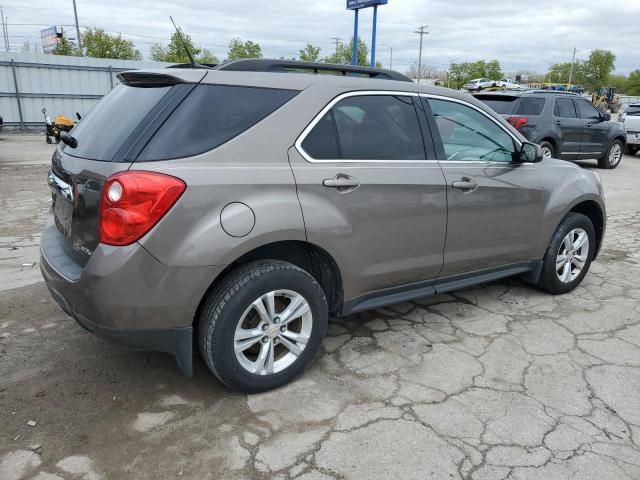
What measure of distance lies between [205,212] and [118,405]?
3.80 ft

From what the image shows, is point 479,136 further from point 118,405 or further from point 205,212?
point 118,405

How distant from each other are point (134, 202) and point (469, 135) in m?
2.44

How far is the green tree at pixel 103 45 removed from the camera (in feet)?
137

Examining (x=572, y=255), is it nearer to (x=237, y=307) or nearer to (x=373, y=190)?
(x=373, y=190)

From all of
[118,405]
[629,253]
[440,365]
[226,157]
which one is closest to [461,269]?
[440,365]

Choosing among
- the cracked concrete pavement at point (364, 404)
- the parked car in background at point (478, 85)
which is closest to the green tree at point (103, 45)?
the parked car in background at point (478, 85)

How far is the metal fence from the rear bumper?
1890 cm

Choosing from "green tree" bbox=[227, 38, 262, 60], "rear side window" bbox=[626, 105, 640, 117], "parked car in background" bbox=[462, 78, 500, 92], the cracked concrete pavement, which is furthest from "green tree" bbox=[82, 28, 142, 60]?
the cracked concrete pavement

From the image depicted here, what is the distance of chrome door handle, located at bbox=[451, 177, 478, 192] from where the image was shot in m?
3.54

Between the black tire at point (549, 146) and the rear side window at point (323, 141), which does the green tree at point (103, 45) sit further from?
the rear side window at point (323, 141)

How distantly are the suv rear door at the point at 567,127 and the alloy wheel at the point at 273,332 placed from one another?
34.8ft

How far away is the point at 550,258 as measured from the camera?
4.37 m

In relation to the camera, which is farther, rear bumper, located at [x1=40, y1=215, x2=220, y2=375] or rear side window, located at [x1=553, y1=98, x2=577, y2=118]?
rear side window, located at [x1=553, y1=98, x2=577, y2=118]

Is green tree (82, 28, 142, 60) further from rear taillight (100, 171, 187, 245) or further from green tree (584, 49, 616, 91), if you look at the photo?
green tree (584, 49, 616, 91)
